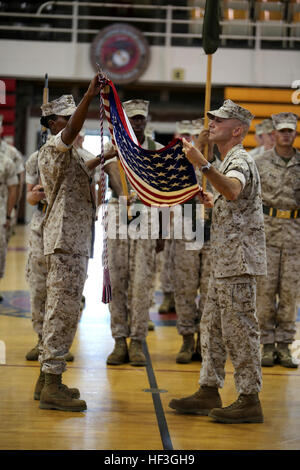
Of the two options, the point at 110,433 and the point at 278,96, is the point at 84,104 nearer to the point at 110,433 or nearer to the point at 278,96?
the point at 110,433

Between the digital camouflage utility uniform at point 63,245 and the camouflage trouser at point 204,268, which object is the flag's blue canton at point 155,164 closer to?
the digital camouflage utility uniform at point 63,245

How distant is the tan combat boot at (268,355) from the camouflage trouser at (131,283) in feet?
2.69

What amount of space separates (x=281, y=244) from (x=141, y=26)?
12.1 m

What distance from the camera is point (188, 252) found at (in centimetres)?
492

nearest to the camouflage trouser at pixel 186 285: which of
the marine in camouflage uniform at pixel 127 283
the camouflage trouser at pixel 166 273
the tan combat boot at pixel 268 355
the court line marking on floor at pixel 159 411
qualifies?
the marine in camouflage uniform at pixel 127 283

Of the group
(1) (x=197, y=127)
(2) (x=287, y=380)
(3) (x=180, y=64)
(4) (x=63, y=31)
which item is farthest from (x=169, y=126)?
(2) (x=287, y=380)

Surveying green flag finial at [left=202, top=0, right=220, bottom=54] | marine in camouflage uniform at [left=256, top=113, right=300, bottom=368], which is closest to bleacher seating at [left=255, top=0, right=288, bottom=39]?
marine in camouflage uniform at [left=256, top=113, right=300, bottom=368]

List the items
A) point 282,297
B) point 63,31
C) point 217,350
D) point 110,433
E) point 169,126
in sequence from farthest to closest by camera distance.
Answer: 1. point 169,126
2. point 63,31
3. point 282,297
4. point 217,350
5. point 110,433

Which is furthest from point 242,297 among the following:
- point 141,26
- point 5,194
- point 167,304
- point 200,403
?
point 141,26

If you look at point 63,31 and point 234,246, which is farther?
point 63,31

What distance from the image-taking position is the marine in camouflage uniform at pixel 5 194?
6.73 m

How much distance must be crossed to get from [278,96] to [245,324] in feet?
39.0

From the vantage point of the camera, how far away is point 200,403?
11.8ft

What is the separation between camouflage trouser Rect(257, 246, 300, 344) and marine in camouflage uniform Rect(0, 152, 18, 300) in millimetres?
2826
